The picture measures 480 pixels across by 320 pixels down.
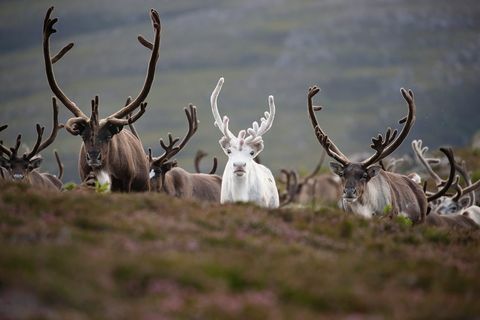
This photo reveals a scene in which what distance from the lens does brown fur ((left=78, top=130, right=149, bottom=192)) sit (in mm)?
15664

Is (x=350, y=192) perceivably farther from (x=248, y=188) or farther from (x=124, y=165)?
(x=124, y=165)

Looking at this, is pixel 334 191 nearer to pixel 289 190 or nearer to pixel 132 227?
pixel 289 190

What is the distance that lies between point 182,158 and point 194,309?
6869 inches

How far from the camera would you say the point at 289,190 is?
31875mm

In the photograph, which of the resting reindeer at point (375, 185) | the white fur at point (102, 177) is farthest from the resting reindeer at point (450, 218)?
the white fur at point (102, 177)

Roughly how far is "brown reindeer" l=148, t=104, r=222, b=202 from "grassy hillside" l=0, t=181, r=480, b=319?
24.4ft

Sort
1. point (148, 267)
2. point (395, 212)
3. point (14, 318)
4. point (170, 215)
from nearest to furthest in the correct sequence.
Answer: point (14, 318), point (148, 267), point (170, 215), point (395, 212)

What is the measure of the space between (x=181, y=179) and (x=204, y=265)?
11.3 meters

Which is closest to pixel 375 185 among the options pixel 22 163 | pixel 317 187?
pixel 22 163

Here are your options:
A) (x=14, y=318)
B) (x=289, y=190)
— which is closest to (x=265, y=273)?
(x=14, y=318)

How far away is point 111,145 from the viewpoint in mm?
15672

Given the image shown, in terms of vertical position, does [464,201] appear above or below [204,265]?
above

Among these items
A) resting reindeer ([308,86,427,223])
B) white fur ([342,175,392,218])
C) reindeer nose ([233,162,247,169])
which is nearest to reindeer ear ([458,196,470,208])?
resting reindeer ([308,86,427,223])

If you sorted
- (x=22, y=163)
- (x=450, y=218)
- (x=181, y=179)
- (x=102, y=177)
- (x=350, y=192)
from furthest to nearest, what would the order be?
(x=181, y=179) → (x=22, y=163) → (x=450, y=218) → (x=350, y=192) → (x=102, y=177)
